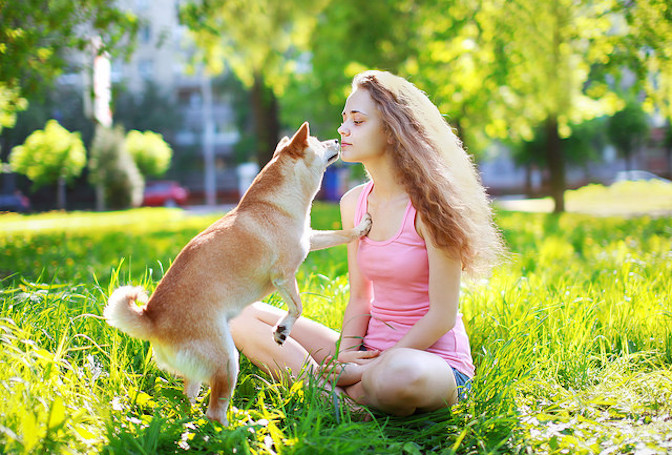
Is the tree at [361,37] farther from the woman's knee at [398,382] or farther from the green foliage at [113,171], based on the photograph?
the green foliage at [113,171]

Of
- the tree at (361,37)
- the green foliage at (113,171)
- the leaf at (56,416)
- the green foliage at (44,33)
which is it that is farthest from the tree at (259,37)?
the green foliage at (113,171)

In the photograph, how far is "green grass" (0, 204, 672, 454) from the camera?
83.5 inches

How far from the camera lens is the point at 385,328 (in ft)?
9.07

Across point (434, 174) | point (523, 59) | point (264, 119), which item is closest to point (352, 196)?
point (434, 174)

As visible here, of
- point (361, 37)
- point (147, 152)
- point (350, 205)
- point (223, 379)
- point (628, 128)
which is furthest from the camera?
point (628, 128)

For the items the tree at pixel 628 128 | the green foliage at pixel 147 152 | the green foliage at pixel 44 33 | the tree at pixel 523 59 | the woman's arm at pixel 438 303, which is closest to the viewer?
the woman's arm at pixel 438 303

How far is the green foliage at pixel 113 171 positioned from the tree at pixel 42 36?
16.0 meters

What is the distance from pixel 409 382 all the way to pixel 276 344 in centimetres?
81

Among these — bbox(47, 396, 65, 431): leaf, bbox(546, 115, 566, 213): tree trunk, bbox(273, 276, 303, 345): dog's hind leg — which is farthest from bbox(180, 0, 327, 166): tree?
bbox(47, 396, 65, 431): leaf

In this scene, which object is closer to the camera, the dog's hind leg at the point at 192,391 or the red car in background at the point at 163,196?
the dog's hind leg at the point at 192,391

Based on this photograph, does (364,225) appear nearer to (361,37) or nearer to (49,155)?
(361,37)

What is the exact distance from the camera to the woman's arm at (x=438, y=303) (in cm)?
252

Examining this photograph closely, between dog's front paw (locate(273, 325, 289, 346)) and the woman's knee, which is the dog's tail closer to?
dog's front paw (locate(273, 325, 289, 346))

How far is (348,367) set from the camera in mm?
2625
